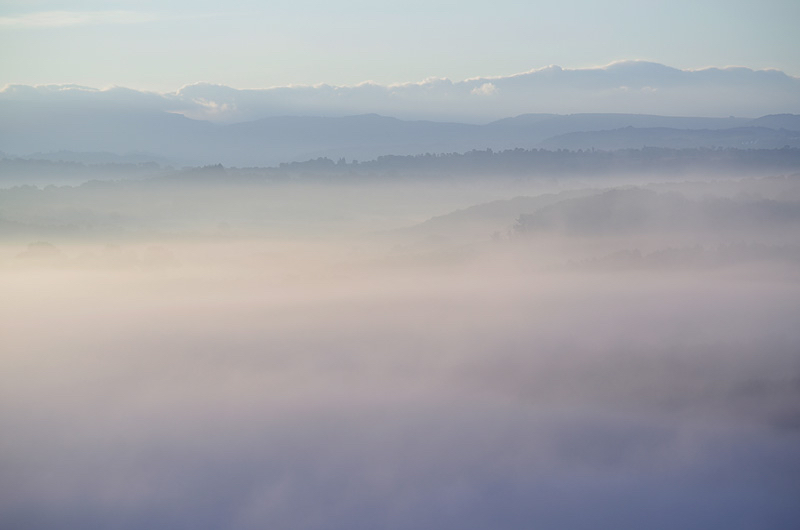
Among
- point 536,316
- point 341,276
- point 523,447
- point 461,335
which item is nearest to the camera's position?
point 523,447

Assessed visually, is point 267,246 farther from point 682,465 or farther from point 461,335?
point 682,465

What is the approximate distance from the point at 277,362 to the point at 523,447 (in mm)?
41899

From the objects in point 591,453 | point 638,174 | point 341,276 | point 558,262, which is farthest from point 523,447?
point 638,174

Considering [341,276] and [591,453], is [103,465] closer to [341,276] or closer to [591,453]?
[591,453]

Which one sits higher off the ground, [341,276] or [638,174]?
[638,174]

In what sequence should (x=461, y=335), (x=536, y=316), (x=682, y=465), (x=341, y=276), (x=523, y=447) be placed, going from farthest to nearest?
(x=341, y=276), (x=461, y=335), (x=536, y=316), (x=523, y=447), (x=682, y=465)

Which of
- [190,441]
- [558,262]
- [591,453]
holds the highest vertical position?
[558,262]

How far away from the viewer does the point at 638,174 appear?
582 ft

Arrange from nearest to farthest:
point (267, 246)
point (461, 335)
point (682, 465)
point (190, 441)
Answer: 1. point (682, 465)
2. point (190, 441)
3. point (461, 335)
4. point (267, 246)

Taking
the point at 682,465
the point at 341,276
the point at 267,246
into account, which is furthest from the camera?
the point at 267,246

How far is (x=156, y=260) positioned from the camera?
5463 inches

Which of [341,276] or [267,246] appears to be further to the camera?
[267,246]

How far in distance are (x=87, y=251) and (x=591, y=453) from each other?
340 feet

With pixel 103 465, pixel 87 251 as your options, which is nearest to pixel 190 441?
pixel 103 465
